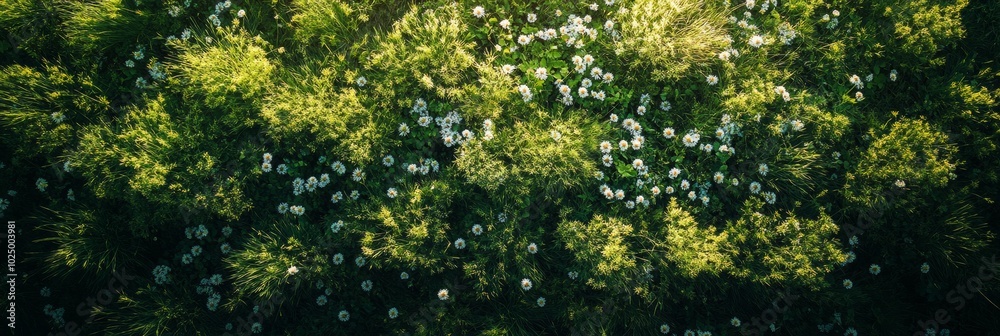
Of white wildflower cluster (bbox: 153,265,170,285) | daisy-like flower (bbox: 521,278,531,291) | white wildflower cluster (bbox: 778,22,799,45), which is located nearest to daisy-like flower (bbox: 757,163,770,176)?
white wildflower cluster (bbox: 778,22,799,45)

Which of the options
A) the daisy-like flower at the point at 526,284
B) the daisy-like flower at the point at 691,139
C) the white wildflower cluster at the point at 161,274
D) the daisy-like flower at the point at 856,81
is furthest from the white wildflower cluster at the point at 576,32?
the white wildflower cluster at the point at 161,274

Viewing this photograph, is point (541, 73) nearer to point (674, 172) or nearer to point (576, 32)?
point (576, 32)

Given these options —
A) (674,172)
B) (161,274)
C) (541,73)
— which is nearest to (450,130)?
(541,73)

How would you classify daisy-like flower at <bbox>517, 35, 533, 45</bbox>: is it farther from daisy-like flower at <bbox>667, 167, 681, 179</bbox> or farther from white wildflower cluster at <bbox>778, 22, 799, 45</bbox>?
white wildflower cluster at <bbox>778, 22, 799, 45</bbox>

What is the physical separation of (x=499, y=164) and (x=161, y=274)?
10.1 ft

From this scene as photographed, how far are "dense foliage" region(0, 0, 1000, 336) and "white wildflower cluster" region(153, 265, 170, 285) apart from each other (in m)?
0.01

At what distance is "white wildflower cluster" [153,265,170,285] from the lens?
4586mm

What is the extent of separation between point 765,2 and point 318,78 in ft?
12.4

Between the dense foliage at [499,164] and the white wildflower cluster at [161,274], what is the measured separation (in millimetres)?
Result: 15

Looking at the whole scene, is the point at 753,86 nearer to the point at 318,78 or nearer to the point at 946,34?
the point at 946,34

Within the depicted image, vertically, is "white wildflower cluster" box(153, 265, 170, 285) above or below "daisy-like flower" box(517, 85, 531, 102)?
below

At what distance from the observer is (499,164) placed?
13.6 feet

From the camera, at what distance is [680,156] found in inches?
169

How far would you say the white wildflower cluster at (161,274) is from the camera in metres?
4.59
